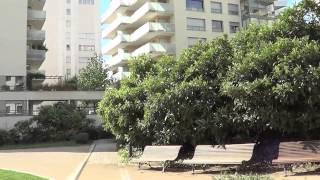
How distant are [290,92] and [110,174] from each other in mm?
5894

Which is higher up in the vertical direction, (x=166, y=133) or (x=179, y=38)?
(x=179, y=38)

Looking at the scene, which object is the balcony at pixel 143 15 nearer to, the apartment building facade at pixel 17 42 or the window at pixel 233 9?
the window at pixel 233 9

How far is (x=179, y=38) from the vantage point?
57812 mm

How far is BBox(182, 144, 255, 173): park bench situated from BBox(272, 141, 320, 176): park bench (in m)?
0.94

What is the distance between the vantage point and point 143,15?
197 ft

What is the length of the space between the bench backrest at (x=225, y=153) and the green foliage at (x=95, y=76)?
4287cm

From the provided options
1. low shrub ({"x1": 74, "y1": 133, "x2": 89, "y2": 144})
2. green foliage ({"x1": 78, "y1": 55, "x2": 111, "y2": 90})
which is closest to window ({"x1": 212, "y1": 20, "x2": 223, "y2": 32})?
green foliage ({"x1": 78, "y1": 55, "x2": 111, "y2": 90})

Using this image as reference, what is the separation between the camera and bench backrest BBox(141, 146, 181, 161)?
52.8 ft

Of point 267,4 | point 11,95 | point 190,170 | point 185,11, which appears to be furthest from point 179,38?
point 190,170

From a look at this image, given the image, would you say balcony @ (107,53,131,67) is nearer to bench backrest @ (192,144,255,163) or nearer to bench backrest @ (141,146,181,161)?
bench backrest @ (141,146,181,161)

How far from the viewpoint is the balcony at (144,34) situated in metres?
57.3

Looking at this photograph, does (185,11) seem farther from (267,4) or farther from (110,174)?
(110,174)

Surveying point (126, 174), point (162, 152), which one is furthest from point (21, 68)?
point (126, 174)

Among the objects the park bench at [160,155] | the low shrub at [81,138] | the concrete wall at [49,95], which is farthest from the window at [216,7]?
the park bench at [160,155]
